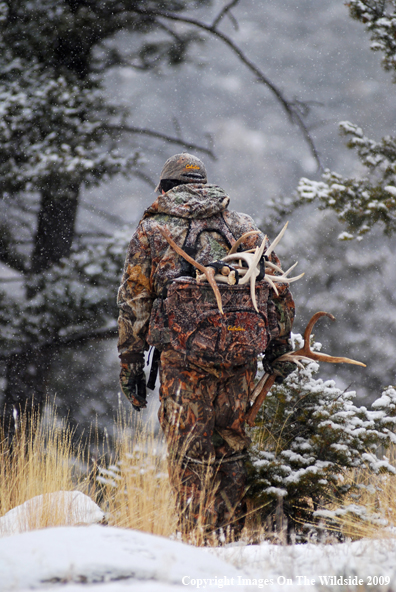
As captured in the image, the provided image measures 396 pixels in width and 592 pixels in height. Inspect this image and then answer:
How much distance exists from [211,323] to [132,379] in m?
0.67

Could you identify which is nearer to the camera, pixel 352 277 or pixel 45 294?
pixel 45 294

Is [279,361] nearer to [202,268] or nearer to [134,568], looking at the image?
[202,268]

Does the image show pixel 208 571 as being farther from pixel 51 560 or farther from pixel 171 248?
pixel 171 248

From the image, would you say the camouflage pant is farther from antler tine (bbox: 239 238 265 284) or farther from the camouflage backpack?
antler tine (bbox: 239 238 265 284)

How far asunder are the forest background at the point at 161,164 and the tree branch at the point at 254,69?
0.22ft

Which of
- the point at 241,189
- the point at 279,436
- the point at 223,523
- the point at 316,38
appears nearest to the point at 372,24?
the point at 316,38

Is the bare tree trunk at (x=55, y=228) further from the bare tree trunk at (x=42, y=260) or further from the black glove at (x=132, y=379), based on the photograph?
the black glove at (x=132, y=379)

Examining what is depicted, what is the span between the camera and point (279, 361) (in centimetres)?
283

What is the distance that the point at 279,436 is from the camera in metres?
2.97

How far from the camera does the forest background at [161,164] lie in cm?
607

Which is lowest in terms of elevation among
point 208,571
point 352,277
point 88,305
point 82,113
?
point 88,305

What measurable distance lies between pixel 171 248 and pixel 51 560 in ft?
5.28

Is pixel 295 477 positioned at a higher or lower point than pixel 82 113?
lower

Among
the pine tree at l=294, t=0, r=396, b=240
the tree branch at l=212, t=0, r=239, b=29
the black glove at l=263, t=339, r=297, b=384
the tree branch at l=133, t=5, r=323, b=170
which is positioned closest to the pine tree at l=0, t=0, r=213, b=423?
the tree branch at l=133, t=5, r=323, b=170
